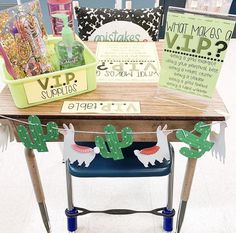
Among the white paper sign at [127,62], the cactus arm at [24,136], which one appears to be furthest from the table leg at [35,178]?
the white paper sign at [127,62]

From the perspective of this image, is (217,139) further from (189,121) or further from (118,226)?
(118,226)

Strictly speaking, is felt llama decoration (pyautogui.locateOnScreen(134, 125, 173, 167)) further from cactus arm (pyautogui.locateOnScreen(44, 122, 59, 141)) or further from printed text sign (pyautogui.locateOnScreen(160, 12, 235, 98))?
cactus arm (pyautogui.locateOnScreen(44, 122, 59, 141))

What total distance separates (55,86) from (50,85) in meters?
0.02

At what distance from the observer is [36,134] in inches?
35.7

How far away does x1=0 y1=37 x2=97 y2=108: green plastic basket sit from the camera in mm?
857

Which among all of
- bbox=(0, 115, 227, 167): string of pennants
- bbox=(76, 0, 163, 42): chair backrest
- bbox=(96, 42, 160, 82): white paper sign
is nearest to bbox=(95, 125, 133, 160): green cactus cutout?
bbox=(0, 115, 227, 167): string of pennants

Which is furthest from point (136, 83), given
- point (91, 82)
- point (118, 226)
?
point (118, 226)

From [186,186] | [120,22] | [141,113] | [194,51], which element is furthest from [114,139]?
[120,22]

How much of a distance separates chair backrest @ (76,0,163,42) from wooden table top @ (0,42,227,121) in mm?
684

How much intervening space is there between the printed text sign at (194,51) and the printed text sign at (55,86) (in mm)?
259

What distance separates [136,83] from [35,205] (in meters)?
0.96

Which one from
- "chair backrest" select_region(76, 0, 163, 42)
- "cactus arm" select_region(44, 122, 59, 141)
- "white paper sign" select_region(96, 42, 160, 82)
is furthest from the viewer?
"chair backrest" select_region(76, 0, 163, 42)

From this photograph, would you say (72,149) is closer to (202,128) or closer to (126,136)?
(126,136)

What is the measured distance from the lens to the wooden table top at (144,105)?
868 millimetres
